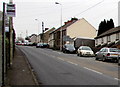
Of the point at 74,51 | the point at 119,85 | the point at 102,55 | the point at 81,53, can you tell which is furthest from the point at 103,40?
the point at 119,85

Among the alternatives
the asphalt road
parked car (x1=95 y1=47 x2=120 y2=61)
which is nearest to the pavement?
the asphalt road

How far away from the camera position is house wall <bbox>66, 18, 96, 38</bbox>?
2755 inches

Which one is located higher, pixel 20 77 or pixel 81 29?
pixel 81 29

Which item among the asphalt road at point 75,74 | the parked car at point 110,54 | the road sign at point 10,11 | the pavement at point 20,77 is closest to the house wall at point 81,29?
the parked car at point 110,54

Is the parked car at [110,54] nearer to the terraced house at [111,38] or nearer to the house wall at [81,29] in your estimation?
the terraced house at [111,38]

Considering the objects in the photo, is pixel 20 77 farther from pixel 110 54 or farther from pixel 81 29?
pixel 81 29

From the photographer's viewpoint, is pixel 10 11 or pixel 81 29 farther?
pixel 81 29

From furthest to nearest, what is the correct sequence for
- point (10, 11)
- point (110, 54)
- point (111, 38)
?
1. point (111, 38)
2. point (110, 54)
3. point (10, 11)

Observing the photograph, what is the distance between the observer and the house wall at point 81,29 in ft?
230

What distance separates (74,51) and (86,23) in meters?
28.0

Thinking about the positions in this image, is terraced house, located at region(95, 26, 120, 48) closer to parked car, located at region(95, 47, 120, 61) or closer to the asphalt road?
parked car, located at region(95, 47, 120, 61)

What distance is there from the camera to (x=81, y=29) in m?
70.7

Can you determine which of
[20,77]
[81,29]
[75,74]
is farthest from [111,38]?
[20,77]

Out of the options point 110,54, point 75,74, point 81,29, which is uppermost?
point 81,29
